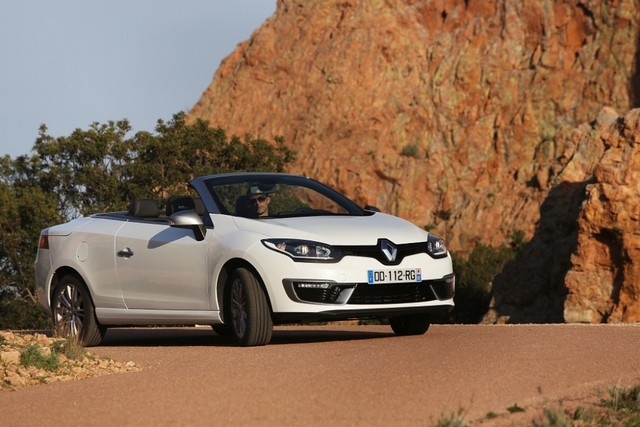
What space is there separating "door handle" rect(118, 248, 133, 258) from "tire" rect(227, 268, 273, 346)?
153 centimetres

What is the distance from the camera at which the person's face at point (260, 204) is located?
12.1 meters

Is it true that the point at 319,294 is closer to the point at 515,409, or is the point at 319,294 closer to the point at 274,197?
the point at 274,197

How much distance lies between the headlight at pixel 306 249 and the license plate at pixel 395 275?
0.36m

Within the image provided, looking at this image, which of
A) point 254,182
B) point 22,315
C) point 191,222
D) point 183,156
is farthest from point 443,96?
point 191,222

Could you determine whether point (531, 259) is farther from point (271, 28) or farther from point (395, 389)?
point (271, 28)

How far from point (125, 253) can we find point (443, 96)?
182 feet

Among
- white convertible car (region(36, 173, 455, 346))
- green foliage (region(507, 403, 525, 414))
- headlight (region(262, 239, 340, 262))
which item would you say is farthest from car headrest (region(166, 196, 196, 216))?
green foliage (region(507, 403, 525, 414))

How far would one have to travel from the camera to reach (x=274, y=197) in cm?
1241

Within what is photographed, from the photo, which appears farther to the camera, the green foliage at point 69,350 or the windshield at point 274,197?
the windshield at point 274,197

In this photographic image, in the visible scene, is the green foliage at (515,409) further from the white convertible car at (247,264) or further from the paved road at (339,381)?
the white convertible car at (247,264)

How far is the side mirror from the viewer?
38.4 feet

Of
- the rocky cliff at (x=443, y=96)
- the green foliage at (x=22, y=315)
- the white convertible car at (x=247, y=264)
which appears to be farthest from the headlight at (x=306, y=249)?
the rocky cliff at (x=443, y=96)

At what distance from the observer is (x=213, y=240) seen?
1179cm

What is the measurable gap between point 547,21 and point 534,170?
26.2 ft
